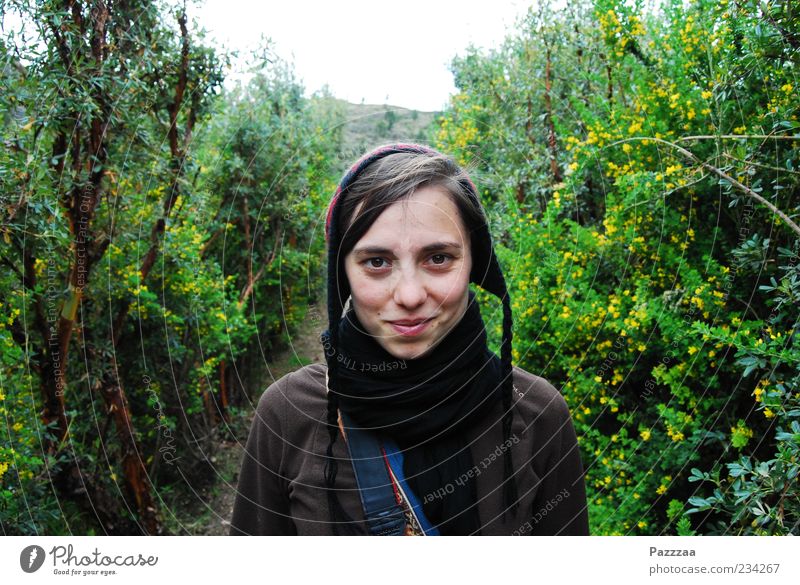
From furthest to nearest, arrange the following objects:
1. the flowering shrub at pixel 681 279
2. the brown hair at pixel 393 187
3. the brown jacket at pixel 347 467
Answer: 1. the flowering shrub at pixel 681 279
2. the brown jacket at pixel 347 467
3. the brown hair at pixel 393 187

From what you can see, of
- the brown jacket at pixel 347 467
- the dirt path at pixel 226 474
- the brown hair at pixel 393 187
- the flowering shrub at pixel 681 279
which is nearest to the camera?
the brown hair at pixel 393 187

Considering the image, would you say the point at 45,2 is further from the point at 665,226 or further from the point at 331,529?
the point at 665,226

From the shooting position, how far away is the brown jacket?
1.36 m

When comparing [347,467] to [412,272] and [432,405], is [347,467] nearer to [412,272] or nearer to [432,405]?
[432,405]

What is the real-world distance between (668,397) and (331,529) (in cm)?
152

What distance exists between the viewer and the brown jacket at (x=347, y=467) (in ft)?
4.47

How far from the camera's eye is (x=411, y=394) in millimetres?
1295

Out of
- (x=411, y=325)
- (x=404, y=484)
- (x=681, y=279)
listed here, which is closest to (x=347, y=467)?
(x=404, y=484)

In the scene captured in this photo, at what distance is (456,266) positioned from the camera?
1302mm

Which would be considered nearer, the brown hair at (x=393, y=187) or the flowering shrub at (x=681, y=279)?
the brown hair at (x=393, y=187)

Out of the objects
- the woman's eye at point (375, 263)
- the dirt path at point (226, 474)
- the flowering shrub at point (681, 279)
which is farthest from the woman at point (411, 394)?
the dirt path at point (226, 474)

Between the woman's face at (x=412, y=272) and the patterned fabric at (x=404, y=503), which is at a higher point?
the woman's face at (x=412, y=272)

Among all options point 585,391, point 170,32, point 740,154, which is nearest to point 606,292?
point 585,391

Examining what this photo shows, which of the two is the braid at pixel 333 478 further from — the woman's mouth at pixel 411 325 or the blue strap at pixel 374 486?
the woman's mouth at pixel 411 325
